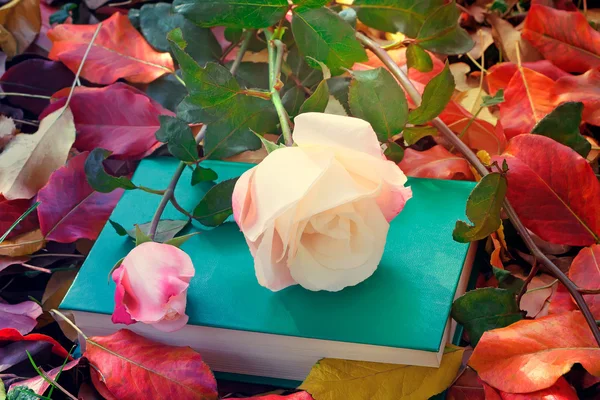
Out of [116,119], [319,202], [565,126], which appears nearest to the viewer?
[319,202]

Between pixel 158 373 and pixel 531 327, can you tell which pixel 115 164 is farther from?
pixel 531 327

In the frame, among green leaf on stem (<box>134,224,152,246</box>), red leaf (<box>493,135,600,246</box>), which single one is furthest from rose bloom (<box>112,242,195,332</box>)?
red leaf (<box>493,135,600,246</box>)

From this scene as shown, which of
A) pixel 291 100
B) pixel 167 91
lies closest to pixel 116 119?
pixel 167 91

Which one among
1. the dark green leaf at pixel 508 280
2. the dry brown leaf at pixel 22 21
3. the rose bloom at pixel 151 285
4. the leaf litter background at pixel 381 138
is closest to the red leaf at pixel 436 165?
the leaf litter background at pixel 381 138

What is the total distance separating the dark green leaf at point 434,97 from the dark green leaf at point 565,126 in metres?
0.07

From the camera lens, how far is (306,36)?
20.0 inches

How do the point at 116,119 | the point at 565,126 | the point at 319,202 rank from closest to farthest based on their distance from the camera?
the point at 319,202, the point at 565,126, the point at 116,119

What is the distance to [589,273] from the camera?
1.45ft

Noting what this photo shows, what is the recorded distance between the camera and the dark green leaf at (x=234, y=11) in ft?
1.60

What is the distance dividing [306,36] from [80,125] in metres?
0.22

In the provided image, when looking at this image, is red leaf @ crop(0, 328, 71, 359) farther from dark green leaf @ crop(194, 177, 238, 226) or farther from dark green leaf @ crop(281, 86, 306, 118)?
dark green leaf @ crop(281, 86, 306, 118)

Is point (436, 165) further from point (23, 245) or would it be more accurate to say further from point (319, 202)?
point (23, 245)

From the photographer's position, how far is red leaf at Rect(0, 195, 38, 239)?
55 centimetres

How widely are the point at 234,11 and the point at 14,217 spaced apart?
241 mm
